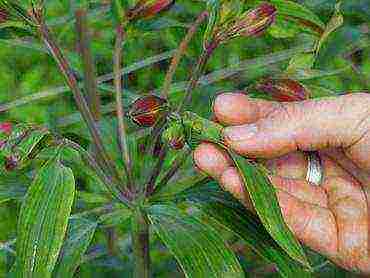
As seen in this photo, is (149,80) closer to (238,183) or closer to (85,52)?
(85,52)

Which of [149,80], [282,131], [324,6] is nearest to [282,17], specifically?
[282,131]

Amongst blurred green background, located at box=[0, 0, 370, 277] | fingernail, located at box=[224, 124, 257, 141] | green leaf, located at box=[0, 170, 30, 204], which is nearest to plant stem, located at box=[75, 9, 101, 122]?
blurred green background, located at box=[0, 0, 370, 277]

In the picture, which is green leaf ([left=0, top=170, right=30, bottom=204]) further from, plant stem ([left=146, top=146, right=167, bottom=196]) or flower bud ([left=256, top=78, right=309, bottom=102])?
flower bud ([left=256, top=78, right=309, bottom=102])

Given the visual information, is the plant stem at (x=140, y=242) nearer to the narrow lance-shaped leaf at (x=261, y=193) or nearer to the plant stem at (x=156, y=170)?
the plant stem at (x=156, y=170)

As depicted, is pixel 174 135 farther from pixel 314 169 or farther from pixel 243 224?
pixel 314 169

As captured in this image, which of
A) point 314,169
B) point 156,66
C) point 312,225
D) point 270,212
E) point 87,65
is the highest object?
point 156,66

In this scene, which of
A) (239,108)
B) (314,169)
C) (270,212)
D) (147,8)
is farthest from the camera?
(314,169)

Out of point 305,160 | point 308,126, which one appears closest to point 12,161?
point 308,126
